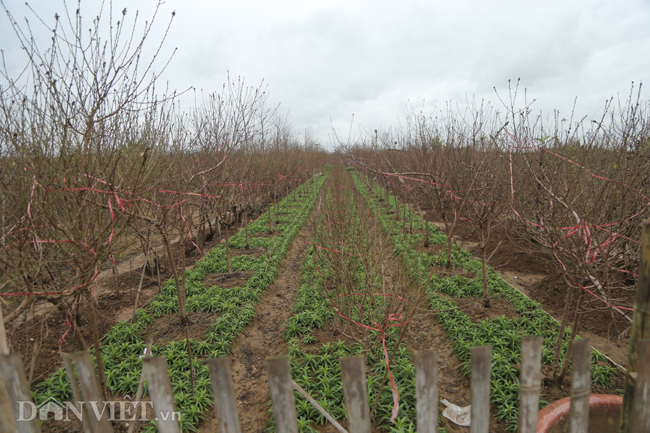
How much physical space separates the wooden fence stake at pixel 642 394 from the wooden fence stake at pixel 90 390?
2.19 metres

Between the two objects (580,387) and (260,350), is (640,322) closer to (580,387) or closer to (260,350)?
(580,387)

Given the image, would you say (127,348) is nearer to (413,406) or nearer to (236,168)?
(413,406)

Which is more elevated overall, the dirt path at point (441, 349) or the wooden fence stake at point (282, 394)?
the wooden fence stake at point (282, 394)

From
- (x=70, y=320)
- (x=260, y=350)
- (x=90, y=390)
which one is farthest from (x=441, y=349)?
(x=70, y=320)

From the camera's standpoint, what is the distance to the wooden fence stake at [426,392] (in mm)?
1287

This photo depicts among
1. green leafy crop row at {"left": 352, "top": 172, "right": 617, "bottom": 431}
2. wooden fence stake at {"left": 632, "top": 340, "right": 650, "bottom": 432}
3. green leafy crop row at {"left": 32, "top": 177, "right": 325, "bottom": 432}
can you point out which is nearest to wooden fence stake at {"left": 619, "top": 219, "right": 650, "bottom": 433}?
wooden fence stake at {"left": 632, "top": 340, "right": 650, "bottom": 432}

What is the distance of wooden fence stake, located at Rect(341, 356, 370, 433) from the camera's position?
1257mm

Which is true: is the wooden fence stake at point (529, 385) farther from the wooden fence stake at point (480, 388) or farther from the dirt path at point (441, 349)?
the dirt path at point (441, 349)

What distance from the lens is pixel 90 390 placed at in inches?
52.1

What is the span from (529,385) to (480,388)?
22cm

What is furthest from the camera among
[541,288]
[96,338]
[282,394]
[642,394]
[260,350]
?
[541,288]

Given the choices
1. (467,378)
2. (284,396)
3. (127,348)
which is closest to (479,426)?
(284,396)

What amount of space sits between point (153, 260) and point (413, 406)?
5868 mm

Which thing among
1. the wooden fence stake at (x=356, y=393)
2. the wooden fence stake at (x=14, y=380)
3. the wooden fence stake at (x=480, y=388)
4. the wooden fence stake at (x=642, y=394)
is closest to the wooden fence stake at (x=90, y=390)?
the wooden fence stake at (x=14, y=380)
